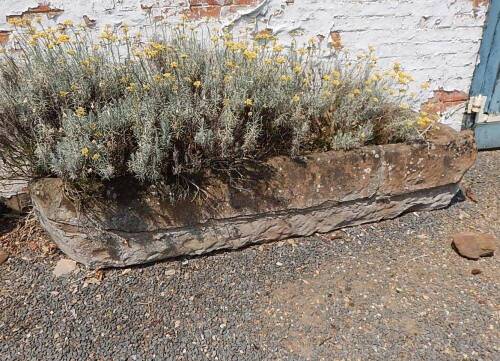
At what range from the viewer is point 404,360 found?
2174mm

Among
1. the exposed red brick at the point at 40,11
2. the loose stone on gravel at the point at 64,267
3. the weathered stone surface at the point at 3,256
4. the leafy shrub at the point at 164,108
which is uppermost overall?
the exposed red brick at the point at 40,11

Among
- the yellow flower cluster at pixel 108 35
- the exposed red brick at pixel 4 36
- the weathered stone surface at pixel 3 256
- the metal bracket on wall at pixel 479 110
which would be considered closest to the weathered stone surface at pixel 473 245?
the metal bracket on wall at pixel 479 110

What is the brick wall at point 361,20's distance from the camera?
9.55ft

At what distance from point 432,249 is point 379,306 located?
721mm

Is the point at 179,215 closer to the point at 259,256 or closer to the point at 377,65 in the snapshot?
the point at 259,256

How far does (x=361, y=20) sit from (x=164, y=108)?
1.84 meters

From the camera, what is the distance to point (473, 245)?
286 cm

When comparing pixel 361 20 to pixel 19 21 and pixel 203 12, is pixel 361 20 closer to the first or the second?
pixel 203 12

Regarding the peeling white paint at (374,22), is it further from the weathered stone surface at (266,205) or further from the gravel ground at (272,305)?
the gravel ground at (272,305)

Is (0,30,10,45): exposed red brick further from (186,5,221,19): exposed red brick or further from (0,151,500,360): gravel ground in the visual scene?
(0,151,500,360): gravel ground

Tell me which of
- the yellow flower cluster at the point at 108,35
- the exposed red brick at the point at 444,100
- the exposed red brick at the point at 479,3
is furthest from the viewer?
the exposed red brick at the point at 444,100

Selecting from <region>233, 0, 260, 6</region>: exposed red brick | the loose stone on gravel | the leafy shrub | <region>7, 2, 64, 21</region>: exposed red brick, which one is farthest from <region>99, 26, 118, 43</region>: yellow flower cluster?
the loose stone on gravel

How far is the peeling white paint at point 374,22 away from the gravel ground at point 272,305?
156cm

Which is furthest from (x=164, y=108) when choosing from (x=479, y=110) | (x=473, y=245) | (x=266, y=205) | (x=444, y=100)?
(x=479, y=110)
